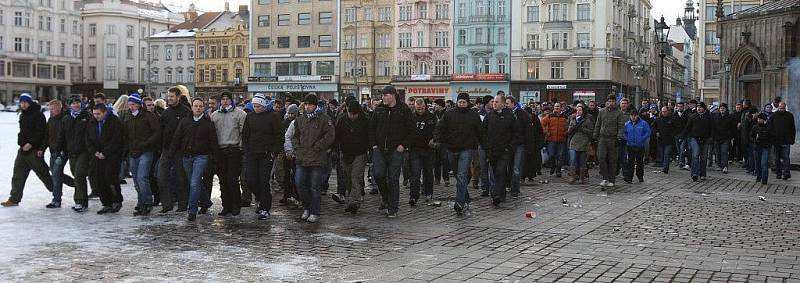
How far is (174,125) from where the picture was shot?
1222cm

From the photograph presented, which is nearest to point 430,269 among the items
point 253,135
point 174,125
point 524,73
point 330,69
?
point 253,135

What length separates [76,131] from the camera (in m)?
A: 12.4

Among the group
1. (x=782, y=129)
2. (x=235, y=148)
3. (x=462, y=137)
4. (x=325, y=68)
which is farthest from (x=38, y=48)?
(x=462, y=137)

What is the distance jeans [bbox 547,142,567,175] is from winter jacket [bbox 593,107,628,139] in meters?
2.87

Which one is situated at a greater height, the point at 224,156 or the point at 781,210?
the point at 224,156

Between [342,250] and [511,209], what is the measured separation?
14.9 ft

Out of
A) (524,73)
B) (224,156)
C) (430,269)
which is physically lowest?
(430,269)

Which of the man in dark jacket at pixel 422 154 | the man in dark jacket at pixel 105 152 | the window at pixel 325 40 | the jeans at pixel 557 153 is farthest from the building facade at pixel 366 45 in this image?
the man in dark jacket at pixel 105 152

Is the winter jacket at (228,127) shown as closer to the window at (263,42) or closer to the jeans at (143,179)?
the jeans at (143,179)

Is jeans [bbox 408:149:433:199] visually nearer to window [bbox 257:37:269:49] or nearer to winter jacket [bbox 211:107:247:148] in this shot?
winter jacket [bbox 211:107:247:148]

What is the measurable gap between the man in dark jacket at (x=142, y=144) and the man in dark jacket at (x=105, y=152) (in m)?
0.19

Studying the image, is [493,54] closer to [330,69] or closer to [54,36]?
[330,69]

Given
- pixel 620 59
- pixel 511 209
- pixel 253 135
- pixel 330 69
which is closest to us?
pixel 253 135

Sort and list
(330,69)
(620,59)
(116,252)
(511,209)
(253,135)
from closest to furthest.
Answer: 1. (116,252)
2. (253,135)
3. (511,209)
4. (620,59)
5. (330,69)
